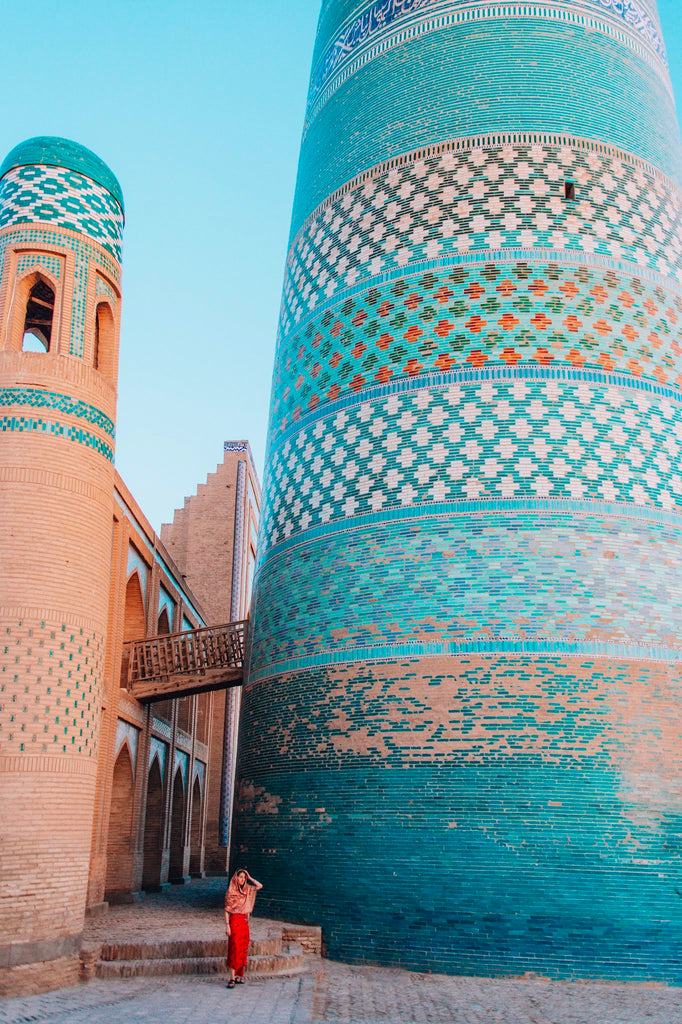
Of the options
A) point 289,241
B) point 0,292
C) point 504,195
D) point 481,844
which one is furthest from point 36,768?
point 289,241

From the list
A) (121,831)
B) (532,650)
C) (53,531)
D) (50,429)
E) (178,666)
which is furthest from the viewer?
(178,666)

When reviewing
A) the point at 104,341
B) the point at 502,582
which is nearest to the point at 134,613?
the point at 104,341

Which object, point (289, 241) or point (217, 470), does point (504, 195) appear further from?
point (217, 470)

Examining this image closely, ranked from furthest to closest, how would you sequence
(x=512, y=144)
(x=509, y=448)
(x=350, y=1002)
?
(x=512, y=144) < (x=509, y=448) < (x=350, y=1002)

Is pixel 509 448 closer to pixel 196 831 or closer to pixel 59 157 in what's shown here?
pixel 59 157

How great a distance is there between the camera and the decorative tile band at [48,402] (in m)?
8.52

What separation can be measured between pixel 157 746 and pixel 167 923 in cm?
614

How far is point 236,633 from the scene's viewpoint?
43.9ft

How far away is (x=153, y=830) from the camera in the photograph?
613 inches

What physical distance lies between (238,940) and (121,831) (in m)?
5.86

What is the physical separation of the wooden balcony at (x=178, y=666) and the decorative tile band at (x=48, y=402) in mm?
4789

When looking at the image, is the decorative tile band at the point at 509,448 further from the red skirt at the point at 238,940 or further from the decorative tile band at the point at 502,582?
the red skirt at the point at 238,940

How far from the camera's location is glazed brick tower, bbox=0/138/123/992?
7.40 meters

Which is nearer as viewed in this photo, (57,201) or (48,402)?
(48,402)
